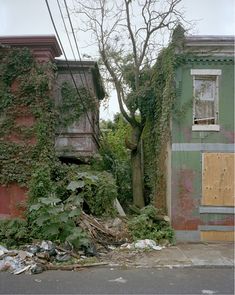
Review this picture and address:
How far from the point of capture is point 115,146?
840 inches

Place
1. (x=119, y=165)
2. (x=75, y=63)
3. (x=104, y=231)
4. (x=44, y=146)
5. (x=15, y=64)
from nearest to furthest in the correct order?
1. (x=104, y=231)
2. (x=44, y=146)
3. (x=15, y=64)
4. (x=75, y=63)
5. (x=119, y=165)

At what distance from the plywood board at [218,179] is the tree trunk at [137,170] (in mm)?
5437

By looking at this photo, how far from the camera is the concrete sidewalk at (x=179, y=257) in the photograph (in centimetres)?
880

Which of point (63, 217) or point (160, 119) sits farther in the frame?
point (160, 119)

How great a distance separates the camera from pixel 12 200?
12.2 metres

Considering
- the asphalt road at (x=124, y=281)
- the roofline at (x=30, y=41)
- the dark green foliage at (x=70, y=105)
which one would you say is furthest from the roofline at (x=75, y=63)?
the asphalt road at (x=124, y=281)

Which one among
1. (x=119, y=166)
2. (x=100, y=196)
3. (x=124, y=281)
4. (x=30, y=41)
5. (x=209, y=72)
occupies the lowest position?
(x=124, y=281)

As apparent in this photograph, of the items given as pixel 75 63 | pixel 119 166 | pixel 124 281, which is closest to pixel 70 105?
pixel 75 63

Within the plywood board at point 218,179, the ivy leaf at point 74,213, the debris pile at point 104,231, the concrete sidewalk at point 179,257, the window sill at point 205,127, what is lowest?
the concrete sidewalk at point 179,257

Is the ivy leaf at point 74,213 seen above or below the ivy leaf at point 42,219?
above

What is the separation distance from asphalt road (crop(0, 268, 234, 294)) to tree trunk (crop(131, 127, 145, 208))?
8309mm

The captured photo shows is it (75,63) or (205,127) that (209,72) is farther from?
(75,63)

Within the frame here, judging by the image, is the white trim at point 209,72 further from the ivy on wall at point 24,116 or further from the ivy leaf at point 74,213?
the ivy leaf at point 74,213

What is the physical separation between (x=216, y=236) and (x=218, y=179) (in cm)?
173
